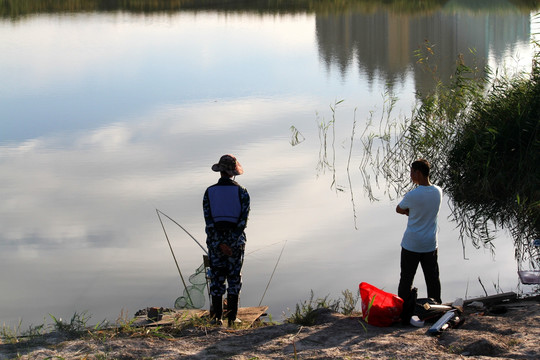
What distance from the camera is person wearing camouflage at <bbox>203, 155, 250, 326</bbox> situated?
5871mm

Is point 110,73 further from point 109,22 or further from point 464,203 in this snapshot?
point 464,203

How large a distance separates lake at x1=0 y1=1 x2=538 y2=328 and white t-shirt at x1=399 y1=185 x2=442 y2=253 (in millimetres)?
1391

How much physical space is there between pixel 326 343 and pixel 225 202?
3.85 feet

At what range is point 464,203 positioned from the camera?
33.1ft

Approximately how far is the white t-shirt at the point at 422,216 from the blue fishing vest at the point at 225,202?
1.15 meters

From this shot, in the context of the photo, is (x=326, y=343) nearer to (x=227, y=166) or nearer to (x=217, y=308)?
(x=217, y=308)

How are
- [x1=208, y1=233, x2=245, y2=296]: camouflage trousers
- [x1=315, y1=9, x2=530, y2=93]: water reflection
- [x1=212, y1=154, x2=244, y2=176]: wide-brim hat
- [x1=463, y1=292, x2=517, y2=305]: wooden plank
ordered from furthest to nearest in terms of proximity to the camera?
[x1=315, y1=9, x2=530, y2=93]: water reflection
[x1=463, y1=292, x2=517, y2=305]: wooden plank
[x1=208, y1=233, x2=245, y2=296]: camouflage trousers
[x1=212, y1=154, x2=244, y2=176]: wide-brim hat

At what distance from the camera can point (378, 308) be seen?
5.86 metres

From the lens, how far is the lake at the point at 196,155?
7957mm

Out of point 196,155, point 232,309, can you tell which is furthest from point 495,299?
point 196,155

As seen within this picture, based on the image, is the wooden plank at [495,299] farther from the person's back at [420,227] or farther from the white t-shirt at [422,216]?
the white t-shirt at [422,216]

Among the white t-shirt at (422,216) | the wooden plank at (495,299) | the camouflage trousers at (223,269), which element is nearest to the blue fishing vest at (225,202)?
the camouflage trousers at (223,269)

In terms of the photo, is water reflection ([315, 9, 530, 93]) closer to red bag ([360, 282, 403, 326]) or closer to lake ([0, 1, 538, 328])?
lake ([0, 1, 538, 328])

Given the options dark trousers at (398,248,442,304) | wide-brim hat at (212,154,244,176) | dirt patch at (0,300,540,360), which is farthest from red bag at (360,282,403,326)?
wide-brim hat at (212,154,244,176)
